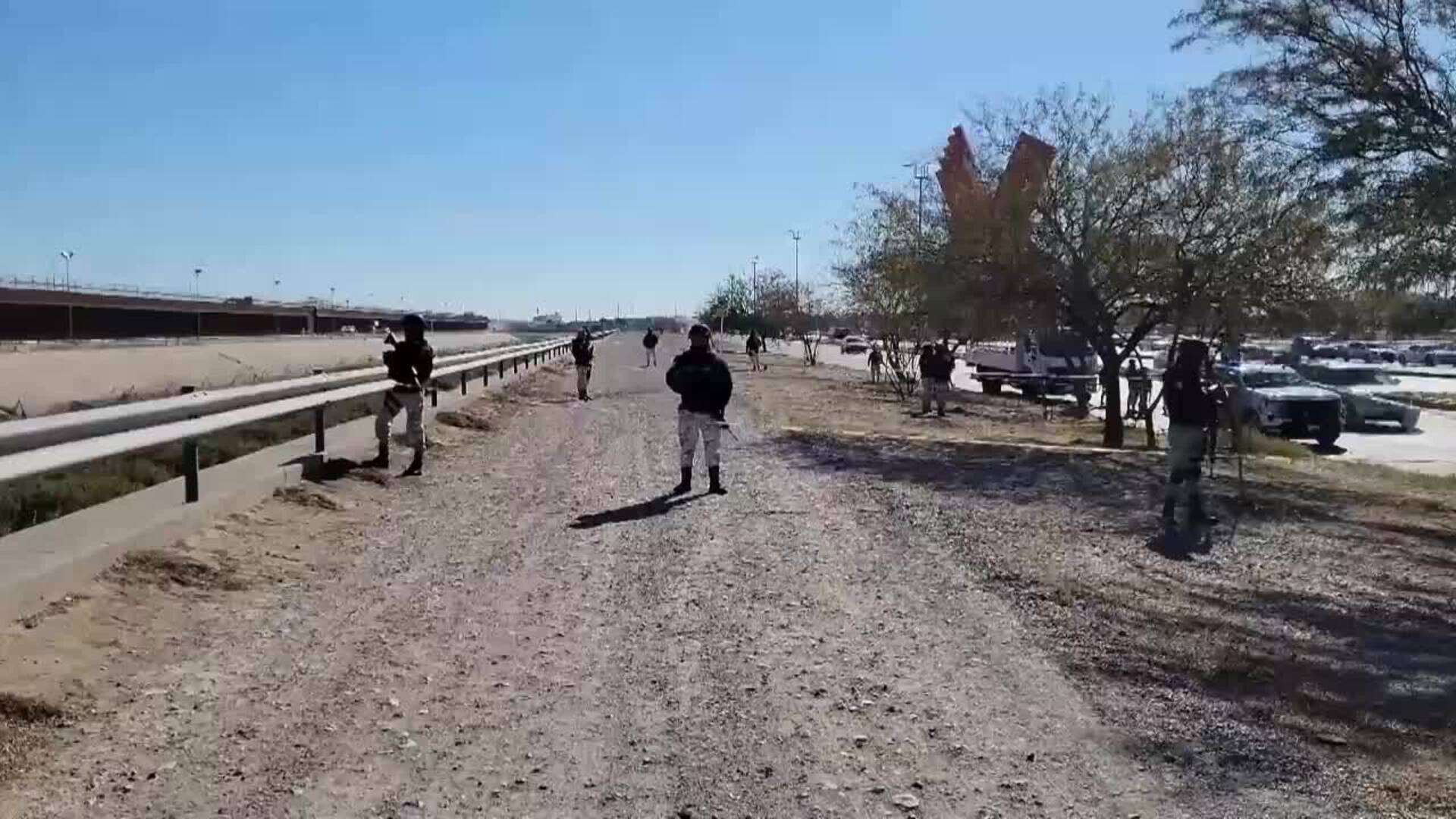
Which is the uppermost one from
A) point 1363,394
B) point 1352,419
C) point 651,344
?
point 651,344

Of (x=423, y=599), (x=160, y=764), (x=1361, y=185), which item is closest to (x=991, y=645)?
(x=423, y=599)

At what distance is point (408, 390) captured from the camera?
1389cm

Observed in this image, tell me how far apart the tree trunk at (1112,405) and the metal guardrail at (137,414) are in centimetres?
1308

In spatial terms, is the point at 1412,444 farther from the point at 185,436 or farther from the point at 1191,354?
the point at 185,436

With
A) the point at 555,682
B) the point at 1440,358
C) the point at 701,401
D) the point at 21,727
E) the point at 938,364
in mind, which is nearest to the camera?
the point at 21,727

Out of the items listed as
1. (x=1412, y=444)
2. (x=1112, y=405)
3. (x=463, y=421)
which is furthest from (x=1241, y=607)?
(x=1412, y=444)

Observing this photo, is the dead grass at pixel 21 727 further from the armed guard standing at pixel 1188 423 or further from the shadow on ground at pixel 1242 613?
the armed guard standing at pixel 1188 423

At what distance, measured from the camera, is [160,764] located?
4.91m

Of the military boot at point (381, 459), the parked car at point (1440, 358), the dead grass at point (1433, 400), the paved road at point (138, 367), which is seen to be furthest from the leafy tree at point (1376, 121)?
the parked car at point (1440, 358)

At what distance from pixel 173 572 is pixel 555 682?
3.06 meters

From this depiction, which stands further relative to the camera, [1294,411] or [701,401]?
[1294,411]

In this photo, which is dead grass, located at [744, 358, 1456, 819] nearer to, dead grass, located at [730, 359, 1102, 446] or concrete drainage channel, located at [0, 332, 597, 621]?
concrete drainage channel, located at [0, 332, 597, 621]

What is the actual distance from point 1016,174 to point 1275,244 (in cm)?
413

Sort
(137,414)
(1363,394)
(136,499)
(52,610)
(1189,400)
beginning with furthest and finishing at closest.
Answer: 1. (1363,394)
2. (1189,400)
3. (136,499)
4. (137,414)
5. (52,610)
